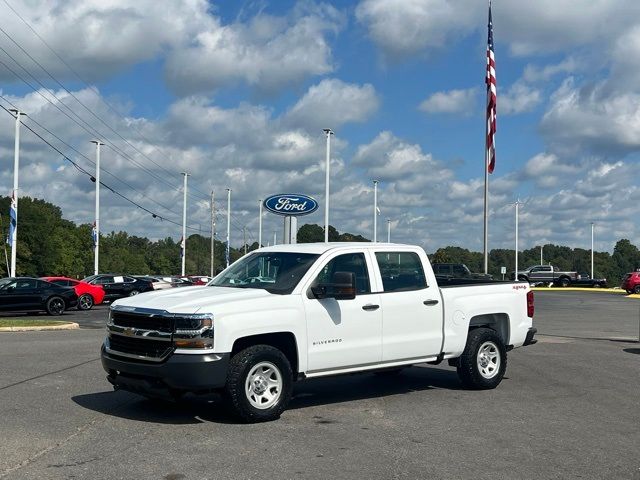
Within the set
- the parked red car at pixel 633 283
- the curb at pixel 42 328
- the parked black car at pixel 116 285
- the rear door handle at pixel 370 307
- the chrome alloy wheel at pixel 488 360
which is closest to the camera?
the rear door handle at pixel 370 307

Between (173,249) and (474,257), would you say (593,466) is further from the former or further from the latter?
(173,249)

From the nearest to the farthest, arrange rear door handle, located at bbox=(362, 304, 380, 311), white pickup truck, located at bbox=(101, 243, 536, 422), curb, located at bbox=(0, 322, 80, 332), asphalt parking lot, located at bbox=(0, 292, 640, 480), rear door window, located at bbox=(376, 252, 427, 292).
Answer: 1. asphalt parking lot, located at bbox=(0, 292, 640, 480)
2. white pickup truck, located at bbox=(101, 243, 536, 422)
3. rear door handle, located at bbox=(362, 304, 380, 311)
4. rear door window, located at bbox=(376, 252, 427, 292)
5. curb, located at bbox=(0, 322, 80, 332)

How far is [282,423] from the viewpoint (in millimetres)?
8289

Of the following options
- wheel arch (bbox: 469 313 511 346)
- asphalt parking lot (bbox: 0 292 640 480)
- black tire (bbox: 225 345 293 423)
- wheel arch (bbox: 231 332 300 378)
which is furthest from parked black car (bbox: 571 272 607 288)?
black tire (bbox: 225 345 293 423)

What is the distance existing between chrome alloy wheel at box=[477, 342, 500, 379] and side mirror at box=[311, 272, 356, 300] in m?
2.80

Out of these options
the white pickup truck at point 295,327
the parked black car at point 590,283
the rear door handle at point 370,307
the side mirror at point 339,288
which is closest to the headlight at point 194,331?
the white pickup truck at point 295,327

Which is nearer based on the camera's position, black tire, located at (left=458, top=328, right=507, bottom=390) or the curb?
black tire, located at (left=458, top=328, right=507, bottom=390)

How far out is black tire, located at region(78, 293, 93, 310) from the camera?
107 ft

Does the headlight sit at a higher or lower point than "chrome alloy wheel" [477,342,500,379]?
higher

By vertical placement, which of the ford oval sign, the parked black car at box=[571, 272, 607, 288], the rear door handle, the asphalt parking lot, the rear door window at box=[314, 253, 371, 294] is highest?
the ford oval sign

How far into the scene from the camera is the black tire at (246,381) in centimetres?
799

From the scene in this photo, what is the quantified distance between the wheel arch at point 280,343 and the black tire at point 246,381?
0.13 meters

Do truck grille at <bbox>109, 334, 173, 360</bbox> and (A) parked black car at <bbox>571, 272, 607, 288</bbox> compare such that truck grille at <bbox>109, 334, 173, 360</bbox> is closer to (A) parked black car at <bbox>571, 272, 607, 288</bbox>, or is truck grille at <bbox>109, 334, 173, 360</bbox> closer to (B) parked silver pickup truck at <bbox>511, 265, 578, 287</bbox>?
(B) parked silver pickup truck at <bbox>511, 265, 578, 287</bbox>

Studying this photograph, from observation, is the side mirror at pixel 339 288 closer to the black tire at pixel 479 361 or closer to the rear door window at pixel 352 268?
the rear door window at pixel 352 268
